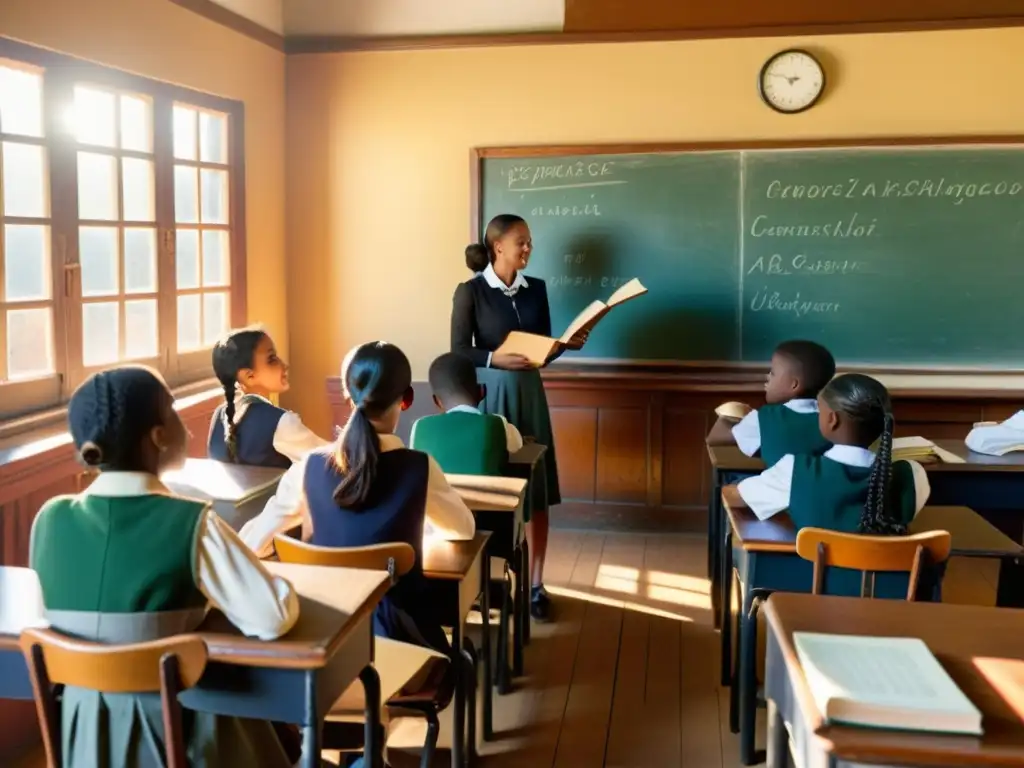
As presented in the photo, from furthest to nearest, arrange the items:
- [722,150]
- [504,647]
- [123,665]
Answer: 1. [722,150]
2. [504,647]
3. [123,665]

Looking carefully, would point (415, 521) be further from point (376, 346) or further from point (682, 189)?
point (682, 189)

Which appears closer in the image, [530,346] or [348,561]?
[348,561]

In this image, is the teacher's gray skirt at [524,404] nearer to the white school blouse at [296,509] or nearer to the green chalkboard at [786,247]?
the green chalkboard at [786,247]

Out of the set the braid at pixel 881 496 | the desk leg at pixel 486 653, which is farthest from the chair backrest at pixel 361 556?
the braid at pixel 881 496

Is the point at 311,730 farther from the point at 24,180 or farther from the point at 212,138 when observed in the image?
the point at 212,138

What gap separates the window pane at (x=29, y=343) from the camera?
2.95m

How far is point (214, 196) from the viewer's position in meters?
4.24

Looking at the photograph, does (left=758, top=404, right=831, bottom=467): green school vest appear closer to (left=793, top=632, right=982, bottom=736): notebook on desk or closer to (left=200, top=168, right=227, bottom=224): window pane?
(left=793, top=632, right=982, bottom=736): notebook on desk

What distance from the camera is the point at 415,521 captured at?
2131 millimetres

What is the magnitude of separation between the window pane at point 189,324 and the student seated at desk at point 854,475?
2.59 meters

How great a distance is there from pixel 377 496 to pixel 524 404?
160 centimetres

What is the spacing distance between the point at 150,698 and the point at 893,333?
12.6ft

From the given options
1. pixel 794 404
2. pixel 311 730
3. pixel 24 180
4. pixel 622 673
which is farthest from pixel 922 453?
pixel 24 180

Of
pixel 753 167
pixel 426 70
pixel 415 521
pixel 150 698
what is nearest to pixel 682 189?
pixel 753 167
